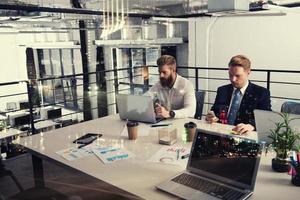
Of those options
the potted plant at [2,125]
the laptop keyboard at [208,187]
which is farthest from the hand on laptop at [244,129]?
the potted plant at [2,125]

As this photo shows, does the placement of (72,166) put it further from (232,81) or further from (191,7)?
(191,7)

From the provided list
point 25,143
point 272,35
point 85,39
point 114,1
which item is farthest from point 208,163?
point 272,35

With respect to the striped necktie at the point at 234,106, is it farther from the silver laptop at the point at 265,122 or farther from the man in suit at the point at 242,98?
the silver laptop at the point at 265,122

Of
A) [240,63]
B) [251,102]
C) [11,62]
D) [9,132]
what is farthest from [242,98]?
[11,62]

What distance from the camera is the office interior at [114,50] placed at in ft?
15.0

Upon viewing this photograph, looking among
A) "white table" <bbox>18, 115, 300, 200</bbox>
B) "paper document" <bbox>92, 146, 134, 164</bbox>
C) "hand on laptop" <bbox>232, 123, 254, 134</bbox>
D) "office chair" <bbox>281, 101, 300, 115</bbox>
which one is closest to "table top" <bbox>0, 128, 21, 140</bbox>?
"white table" <bbox>18, 115, 300, 200</bbox>

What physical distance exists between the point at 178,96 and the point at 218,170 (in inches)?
51.3

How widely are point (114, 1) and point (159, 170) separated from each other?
12.2ft

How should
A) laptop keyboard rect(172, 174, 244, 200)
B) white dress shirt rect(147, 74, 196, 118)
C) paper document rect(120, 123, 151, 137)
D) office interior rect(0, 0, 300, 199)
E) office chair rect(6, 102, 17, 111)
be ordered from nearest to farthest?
laptop keyboard rect(172, 174, 244, 200) → paper document rect(120, 123, 151, 137) → white dress shirt rect(147, 74, 196, 118) → office interior rect(0, 0, 300, 199) → office chair rect(6, 102, 17, 111)

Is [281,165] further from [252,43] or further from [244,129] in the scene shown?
[252,43]

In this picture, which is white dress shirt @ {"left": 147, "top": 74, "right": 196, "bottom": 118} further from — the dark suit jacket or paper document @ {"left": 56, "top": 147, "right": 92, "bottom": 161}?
paper document @ {"left": 56, "top": 147, "right": 92, "bottom": 161}

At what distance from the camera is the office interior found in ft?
15.0

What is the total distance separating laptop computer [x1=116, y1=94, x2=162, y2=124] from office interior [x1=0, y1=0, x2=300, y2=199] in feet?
6.76

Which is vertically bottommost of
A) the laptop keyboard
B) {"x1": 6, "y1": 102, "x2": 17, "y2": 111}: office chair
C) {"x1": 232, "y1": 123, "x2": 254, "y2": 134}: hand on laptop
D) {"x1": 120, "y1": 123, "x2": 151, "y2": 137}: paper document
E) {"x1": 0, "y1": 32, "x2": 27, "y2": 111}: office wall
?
{"x1": 6, "y1": 102, "x2": 17, "y2": 111}: office chair
